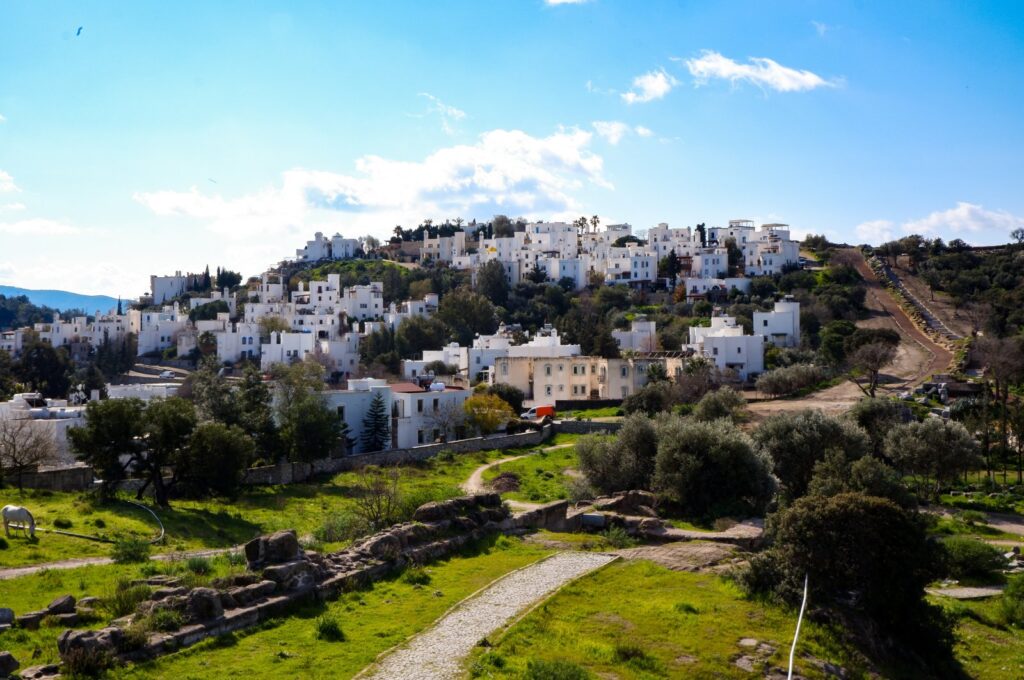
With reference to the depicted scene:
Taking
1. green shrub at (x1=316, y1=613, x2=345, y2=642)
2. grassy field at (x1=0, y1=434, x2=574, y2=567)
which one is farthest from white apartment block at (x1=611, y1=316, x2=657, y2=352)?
green shrub at (x1=316, y1=613, x2=345, y2=642)

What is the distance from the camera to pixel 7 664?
364 inches

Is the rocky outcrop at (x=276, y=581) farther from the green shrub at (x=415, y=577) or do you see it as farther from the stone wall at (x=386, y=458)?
the stone wall at (x=386, y=458)

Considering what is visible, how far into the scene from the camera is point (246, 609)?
11609 mm

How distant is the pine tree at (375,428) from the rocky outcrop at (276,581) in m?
21.7

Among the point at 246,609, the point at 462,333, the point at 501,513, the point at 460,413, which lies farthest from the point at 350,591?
the point at 462,333

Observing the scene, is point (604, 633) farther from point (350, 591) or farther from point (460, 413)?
point (460, 413)

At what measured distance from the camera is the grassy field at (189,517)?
56.9 ft

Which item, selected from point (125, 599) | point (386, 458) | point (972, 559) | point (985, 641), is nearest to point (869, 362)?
point (386, 458)

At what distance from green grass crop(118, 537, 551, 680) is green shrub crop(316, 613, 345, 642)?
8cm

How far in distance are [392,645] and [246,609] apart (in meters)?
1.96

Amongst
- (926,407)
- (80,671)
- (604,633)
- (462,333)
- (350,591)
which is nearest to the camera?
(80,671)

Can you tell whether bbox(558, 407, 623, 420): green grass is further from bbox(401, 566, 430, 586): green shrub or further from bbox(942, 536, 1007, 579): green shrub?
bbox(401, 566, 430, 586): green shrub

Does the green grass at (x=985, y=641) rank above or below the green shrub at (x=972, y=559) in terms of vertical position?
below

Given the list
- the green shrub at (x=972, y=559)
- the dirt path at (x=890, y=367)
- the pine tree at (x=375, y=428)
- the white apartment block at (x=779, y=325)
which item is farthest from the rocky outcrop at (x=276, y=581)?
the white apartment block at (x=779, y=325)
